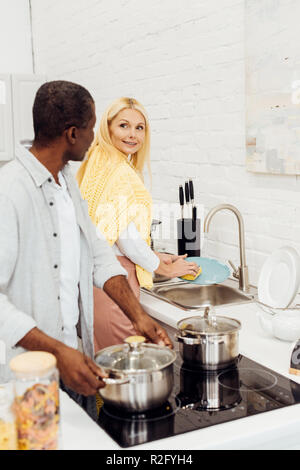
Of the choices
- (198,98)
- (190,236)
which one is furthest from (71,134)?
(198,98)

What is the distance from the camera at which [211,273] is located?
2.48m

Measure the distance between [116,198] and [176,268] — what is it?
39 cm

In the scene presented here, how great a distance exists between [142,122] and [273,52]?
61 centimetres

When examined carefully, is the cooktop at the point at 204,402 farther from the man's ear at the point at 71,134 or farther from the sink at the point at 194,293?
the sink at the point at 194,293

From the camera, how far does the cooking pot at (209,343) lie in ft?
5.11

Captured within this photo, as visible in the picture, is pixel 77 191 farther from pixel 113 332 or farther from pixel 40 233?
pixel 113 332

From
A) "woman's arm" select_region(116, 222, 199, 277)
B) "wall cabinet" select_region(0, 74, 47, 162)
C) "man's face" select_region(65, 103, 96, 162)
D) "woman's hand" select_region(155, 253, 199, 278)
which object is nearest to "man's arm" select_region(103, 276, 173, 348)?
"man's face" select_region(65, 103, 96, 162)

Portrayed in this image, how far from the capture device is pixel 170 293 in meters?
2.65

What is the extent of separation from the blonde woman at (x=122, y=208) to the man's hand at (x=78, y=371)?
1067mm

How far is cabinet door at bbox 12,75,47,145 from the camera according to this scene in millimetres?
4316

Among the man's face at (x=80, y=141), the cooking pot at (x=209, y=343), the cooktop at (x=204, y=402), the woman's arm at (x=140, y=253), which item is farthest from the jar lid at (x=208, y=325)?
the woman's arm at (x=140, y=253)

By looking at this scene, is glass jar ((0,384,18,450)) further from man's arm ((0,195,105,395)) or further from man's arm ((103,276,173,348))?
man's arm ((103,276,173,348))

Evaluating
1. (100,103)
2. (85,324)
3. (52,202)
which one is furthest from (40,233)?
(100,103)

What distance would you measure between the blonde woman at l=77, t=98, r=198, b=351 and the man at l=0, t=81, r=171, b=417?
1.68 ft
